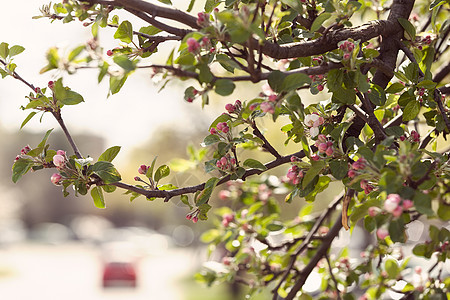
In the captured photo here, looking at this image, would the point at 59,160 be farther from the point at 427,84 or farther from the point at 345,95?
the point at 427,84

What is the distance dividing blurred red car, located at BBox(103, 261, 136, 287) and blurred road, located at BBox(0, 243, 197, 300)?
39cm

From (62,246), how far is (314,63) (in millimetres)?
38786

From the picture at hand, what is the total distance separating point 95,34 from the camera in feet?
5.00

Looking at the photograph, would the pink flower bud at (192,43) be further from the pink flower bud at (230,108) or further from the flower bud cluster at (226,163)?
the flower bud cluster at (226,163)

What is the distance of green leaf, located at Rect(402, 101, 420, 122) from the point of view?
6.33 feet

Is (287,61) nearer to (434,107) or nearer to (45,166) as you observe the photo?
(434,107)

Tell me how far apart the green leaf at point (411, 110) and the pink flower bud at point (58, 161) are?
1193 mm

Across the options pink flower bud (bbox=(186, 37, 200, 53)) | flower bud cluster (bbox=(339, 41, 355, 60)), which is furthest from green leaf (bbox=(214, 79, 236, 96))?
flower bud cluster (bbox=(339, 41, 355, 60))

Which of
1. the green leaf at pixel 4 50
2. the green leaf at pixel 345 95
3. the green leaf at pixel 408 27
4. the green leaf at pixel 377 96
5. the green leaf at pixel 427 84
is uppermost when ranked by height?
the green leaf at pixel 408 27

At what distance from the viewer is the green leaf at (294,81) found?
1.42 metres

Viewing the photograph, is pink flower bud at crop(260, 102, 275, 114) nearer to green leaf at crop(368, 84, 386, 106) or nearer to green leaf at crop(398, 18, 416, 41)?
green leaf at crop(368, 84, 386, 106)

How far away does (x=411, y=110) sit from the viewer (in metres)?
1.94

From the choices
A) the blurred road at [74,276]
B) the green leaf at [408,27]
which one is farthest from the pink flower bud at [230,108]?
the blurred road at [74,276]

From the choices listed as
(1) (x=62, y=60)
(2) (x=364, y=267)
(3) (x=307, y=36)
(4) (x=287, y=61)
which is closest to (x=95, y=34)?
(1) (x=62, y=60)
